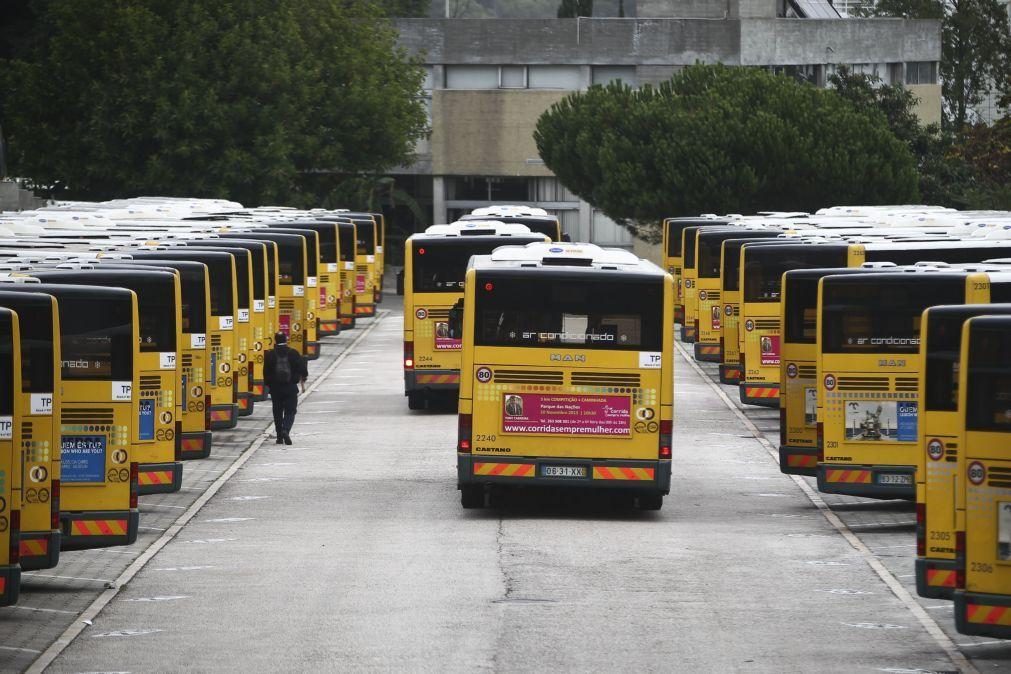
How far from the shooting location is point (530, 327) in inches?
863

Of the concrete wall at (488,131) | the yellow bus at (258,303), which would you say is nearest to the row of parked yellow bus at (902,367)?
the yellow bus at (258,303)

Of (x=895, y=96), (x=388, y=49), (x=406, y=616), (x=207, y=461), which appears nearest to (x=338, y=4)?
(x=388, y=49)

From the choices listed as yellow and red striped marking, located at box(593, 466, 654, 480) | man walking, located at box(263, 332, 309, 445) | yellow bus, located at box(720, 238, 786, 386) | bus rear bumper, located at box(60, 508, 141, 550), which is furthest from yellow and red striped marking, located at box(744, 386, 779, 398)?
bus rear bumper, located at box(60, 508, 141, 550)

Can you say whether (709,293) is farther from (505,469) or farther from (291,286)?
(505,469)

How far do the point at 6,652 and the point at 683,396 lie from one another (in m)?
25.2

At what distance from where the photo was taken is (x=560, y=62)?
84.1 metres

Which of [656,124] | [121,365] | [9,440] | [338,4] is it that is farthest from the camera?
[338,4]

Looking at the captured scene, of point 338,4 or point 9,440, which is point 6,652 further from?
point 338,4

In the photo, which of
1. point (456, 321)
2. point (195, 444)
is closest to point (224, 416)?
point (456, 321)

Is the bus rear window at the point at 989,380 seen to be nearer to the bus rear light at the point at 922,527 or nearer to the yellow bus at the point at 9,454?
the bus rear light at the point at 922,527

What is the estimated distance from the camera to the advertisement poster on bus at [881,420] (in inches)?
874

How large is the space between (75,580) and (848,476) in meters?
8.66

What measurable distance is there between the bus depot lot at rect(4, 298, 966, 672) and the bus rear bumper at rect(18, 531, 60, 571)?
65 centimetres

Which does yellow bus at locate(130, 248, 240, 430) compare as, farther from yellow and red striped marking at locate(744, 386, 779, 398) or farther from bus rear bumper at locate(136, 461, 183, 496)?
yellow and red striped marking at locate(744, 386, 779, 398)
